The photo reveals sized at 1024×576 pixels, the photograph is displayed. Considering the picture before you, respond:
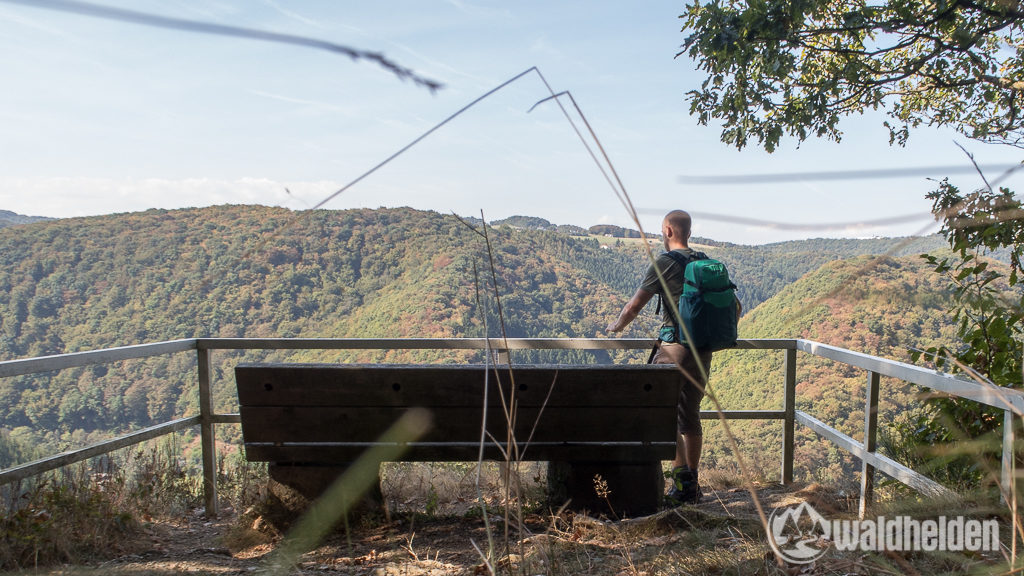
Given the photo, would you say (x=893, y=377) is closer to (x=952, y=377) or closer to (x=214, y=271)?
(x=952, y=377)

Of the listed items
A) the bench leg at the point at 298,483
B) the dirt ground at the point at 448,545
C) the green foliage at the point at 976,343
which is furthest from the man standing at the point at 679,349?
the bench leg at the point at 298,483

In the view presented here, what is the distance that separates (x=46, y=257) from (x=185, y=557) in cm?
3865

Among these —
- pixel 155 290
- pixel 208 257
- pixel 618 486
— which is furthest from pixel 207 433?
pixel 155 290

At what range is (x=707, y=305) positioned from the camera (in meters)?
3.25

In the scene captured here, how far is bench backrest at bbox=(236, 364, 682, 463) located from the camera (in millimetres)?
2877

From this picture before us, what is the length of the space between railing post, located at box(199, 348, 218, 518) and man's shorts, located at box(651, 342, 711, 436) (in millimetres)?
2524

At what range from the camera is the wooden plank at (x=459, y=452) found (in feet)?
9.74

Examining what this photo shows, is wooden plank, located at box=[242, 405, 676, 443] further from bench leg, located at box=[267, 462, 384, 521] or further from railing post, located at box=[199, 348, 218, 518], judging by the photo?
railing post, located at box=[199, 348, 218, 518]

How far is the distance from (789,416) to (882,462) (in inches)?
40.6

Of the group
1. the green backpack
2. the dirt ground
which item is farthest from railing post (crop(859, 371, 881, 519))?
the green backpack

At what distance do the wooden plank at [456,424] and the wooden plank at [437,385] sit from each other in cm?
4

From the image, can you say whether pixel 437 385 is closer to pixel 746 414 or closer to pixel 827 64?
pixel 746 414

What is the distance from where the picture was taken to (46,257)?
34.0m

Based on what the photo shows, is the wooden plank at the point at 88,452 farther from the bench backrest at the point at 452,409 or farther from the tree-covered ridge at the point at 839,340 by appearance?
the tree-covered ridge at the point at 839,340
